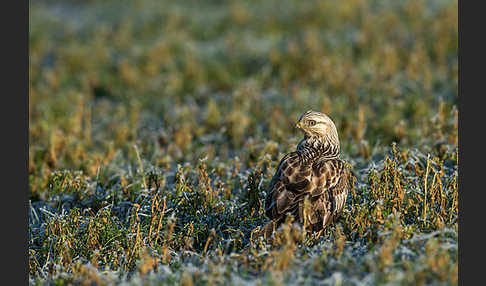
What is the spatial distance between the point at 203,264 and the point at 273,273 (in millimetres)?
753

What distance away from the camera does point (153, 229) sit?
5352mm

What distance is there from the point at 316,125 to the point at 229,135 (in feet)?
11.0

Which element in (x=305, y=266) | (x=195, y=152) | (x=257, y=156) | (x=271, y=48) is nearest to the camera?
(x=305, y=266)

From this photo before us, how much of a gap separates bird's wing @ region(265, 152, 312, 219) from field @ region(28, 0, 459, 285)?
30cm

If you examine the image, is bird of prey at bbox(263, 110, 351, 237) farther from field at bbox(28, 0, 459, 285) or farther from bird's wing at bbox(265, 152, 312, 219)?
field at bbox(28, 0, 459, 285)

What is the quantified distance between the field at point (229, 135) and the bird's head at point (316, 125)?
0.61 meters

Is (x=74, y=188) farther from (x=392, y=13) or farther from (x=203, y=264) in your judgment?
(x=392, y=13)

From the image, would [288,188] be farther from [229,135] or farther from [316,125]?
[229,135]

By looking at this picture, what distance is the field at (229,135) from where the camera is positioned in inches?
179

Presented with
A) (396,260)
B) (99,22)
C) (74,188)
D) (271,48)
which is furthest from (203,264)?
(99,22)

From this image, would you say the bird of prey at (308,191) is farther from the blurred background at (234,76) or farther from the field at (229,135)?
the blurred background at (234,76)

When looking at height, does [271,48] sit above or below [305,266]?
above

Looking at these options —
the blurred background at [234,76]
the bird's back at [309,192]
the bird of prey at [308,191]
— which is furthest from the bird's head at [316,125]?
the blurred background at [234,76]

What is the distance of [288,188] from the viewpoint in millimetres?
5039
